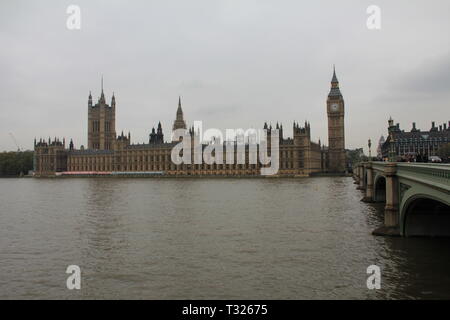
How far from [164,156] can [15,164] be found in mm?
66736

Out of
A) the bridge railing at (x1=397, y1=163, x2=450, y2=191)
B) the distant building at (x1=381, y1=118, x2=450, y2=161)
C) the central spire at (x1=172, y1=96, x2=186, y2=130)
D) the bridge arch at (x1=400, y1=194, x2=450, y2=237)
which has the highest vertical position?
the central spire at (x1=172, y1=96, x2=186, y2=130)

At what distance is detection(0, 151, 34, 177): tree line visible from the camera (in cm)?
15362

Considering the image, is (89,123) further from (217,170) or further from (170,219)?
(170,219)

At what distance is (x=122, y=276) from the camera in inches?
576

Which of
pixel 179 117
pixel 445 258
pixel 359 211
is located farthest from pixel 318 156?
pixel 445 258

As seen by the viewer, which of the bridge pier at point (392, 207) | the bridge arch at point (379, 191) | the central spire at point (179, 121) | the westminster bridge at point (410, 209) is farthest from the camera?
the central spire at point (179, 121)

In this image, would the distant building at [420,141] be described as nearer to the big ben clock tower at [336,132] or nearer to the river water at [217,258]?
the big ben clock tower at [336,132]

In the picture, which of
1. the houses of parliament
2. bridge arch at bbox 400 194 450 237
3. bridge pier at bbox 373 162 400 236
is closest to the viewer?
bridge arch at bbox 400 194 450 237

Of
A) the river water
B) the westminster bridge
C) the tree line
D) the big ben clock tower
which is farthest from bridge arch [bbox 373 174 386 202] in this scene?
the tree line

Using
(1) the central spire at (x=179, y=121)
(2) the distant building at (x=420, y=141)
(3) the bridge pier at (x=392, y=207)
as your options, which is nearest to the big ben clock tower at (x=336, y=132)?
(2) the distant building at (x=420, y=141)

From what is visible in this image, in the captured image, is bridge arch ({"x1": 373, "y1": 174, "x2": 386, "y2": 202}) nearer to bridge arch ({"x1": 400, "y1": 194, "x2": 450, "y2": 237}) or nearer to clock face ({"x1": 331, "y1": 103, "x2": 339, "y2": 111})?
bridge arch ({"x1": 400, "y1": 194, "x2": 450, "y2": 237})

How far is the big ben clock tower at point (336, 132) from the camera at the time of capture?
417 ft

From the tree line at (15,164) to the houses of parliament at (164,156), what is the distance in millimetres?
10127
